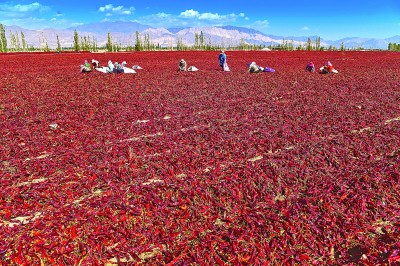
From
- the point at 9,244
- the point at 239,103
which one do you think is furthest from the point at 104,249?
the point at 239,103

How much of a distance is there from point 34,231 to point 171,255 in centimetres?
236

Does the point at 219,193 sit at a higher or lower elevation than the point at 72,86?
lower

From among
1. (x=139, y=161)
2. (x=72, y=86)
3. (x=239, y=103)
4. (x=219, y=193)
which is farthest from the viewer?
(x=72, y=86)

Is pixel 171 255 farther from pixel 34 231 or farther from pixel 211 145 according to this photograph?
pixel 211 145

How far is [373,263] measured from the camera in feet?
13.7

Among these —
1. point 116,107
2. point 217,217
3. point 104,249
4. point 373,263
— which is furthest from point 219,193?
point 116,107

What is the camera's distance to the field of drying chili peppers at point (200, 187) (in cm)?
448

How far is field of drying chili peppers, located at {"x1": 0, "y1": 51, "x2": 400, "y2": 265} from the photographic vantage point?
448 cm

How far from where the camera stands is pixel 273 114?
12.1m

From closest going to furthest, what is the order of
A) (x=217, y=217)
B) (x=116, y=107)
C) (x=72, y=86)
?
(x=217, y=217)
(x=116, y=107)
(x=72, y=86)

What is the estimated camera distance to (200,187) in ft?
20.3

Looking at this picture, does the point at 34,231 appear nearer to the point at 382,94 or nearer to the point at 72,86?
the point at 72,86

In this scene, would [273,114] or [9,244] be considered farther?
[273,114]

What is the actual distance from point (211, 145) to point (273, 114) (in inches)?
180
